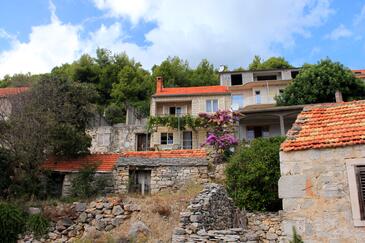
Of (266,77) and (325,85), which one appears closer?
(325,85)

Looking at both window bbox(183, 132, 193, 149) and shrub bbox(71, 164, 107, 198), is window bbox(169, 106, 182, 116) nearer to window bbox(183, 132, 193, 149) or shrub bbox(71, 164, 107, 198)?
window bbox(183, 132, 193, 149)

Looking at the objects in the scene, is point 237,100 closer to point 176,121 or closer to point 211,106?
point 211,106

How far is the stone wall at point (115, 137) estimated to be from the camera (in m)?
33.6

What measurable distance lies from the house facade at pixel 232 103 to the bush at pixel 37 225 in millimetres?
16800

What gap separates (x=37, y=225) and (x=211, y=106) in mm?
22558

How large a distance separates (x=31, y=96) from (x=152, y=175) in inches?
340

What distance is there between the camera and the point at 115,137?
34.0 meters

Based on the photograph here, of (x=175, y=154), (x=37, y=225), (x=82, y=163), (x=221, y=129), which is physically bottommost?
(x=37, y=225)

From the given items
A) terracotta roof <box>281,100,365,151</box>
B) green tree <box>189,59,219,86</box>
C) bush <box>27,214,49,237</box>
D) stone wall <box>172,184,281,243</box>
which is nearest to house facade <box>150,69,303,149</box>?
green tree <box>189,59,219,86</box>

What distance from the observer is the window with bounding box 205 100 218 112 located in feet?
114

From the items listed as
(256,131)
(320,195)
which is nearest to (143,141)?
(256,131)

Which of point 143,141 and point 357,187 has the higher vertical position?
point 143,141

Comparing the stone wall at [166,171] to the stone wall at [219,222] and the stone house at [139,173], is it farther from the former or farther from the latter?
the stone wall at [219,222]

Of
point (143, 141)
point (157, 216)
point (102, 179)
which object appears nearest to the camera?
point (157, 216)
